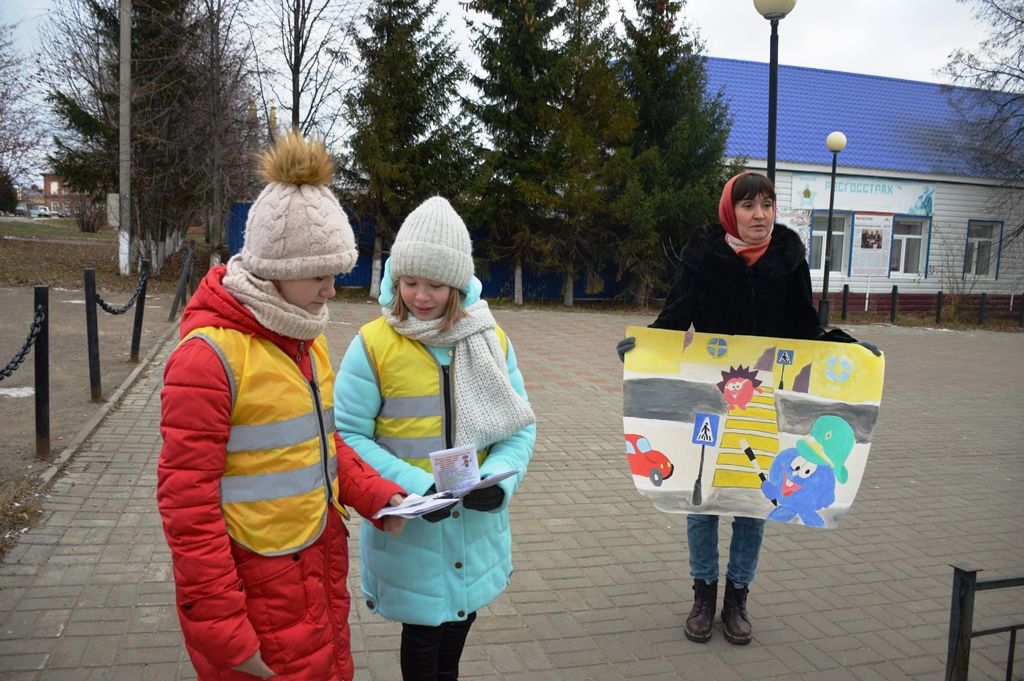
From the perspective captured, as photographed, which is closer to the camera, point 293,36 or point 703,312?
point 703,312

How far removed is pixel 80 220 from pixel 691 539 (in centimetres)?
4492

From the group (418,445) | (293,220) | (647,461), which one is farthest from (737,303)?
(293,220)

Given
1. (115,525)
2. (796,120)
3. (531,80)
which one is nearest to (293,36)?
(531,80)

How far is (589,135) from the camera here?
19.4 m

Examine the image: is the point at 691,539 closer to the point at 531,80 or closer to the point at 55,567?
the point at 55,567

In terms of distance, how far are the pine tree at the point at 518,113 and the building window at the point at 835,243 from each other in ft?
30.5

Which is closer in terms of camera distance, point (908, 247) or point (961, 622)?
point (961, 622)

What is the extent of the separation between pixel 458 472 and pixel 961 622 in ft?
6.29

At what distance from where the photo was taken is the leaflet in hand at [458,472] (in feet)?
7.09

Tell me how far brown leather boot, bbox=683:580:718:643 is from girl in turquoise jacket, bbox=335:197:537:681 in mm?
1497

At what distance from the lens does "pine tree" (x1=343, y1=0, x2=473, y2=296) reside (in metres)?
18.8

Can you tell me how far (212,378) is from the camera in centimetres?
183

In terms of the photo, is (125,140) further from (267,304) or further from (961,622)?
(961,622)

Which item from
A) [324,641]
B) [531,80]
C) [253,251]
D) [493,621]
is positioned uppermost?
[531,80]
